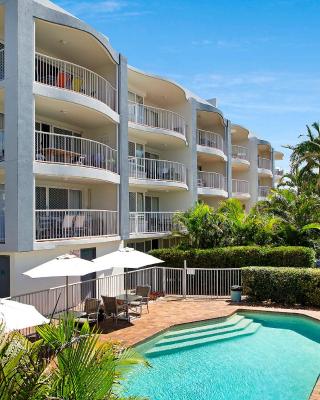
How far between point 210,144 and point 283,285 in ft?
53.8

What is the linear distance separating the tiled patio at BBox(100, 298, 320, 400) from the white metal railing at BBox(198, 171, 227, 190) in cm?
1319

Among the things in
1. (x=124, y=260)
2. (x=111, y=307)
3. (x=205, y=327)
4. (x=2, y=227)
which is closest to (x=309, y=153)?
(x=205, y=327)

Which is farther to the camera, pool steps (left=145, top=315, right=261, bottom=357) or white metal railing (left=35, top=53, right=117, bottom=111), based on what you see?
white metal railing (left=35, top=53, right=117, bottom=111)

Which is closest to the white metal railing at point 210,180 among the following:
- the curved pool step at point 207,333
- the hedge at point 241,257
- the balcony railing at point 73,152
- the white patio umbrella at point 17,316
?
the hedge at point 241,257

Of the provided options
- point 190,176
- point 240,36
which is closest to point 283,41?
point 240,36

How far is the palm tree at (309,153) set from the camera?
32875 millimetres

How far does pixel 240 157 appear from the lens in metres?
40.5

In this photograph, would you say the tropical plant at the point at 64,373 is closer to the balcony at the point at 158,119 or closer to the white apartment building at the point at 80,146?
the white apartment building at the point at 80,146

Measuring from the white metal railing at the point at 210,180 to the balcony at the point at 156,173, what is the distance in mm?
3723

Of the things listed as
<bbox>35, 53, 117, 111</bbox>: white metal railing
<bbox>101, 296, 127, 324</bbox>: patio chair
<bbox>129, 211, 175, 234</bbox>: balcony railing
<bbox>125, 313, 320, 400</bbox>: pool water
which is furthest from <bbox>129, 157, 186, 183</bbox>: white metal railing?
<bbox>125, 313, 320, 400</bbox>: pool water

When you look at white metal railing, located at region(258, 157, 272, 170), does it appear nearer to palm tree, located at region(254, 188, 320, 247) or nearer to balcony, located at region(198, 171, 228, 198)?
balcony, located at region(198, 171, 228, 198)

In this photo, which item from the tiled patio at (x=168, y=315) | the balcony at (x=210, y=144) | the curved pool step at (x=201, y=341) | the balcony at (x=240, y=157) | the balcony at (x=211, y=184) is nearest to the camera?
the curved pool step at (x=201, y=341)

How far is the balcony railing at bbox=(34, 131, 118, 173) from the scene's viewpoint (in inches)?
672

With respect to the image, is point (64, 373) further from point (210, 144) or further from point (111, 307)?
point (210, 144)
